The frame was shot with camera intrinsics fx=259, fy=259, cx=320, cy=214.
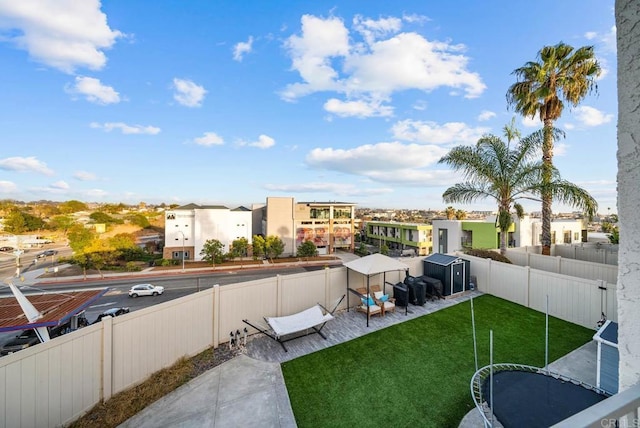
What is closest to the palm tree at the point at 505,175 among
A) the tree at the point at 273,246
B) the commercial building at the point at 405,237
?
the tree at the point at 273,246

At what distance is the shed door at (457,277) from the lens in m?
10.5

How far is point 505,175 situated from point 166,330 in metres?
14.9

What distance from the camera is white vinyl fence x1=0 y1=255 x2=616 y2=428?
3.84 metres

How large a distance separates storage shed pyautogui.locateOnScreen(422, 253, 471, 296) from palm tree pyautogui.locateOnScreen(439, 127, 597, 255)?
11.9 feet

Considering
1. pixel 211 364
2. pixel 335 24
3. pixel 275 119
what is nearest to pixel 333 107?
pixel 275 119

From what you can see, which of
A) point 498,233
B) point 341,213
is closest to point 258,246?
point 341,213

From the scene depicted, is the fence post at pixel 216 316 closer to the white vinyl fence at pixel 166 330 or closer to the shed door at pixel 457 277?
the white vinyl fence at pixel 166 330

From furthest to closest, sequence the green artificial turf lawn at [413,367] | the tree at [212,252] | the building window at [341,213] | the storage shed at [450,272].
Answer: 1. the building window at [341,213]
2. the tree at [212,252]
3. the storage shed at [450,272]
4. the green artificial turf lawn at [413,367]

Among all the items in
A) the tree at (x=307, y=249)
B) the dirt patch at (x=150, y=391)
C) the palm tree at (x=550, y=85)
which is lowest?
the tree at (x=307, y=249)

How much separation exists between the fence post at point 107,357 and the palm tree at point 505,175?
47.9 ft

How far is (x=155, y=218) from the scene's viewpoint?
5609 centimetres

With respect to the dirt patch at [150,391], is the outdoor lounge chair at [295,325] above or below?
above

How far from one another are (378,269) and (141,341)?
6.53 metres

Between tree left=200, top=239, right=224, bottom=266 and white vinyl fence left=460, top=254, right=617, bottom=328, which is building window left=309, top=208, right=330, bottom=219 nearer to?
tree left=200, top=239, right=224, bottom=266
